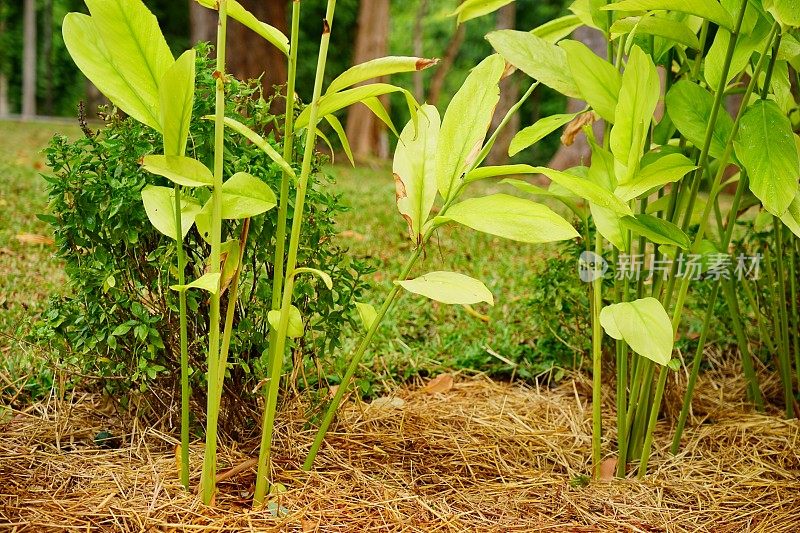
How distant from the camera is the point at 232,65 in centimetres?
557

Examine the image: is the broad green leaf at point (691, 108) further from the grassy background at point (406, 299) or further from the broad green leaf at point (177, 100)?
the broad green leaf at point (177, 100)

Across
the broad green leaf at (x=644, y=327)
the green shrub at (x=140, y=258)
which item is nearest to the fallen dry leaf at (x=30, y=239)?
the green shrub at (x=140, y=258)

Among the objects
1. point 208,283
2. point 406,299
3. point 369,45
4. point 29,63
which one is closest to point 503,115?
point 369,45

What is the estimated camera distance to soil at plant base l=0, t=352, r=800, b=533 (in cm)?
127

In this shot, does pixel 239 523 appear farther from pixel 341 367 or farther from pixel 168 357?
pixel 341 367

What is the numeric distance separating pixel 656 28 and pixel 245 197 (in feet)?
2.40

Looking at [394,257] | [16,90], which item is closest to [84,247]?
[394,257]

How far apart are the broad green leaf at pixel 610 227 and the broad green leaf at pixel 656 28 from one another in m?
0.32

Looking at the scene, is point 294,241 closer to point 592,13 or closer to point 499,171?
point 499,171

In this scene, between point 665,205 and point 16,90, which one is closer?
point 665,205

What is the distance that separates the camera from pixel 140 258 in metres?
1.45

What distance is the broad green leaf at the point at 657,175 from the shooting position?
1.29m

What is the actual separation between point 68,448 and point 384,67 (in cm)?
99

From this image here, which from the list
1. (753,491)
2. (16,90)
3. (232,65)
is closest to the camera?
(753,491)
